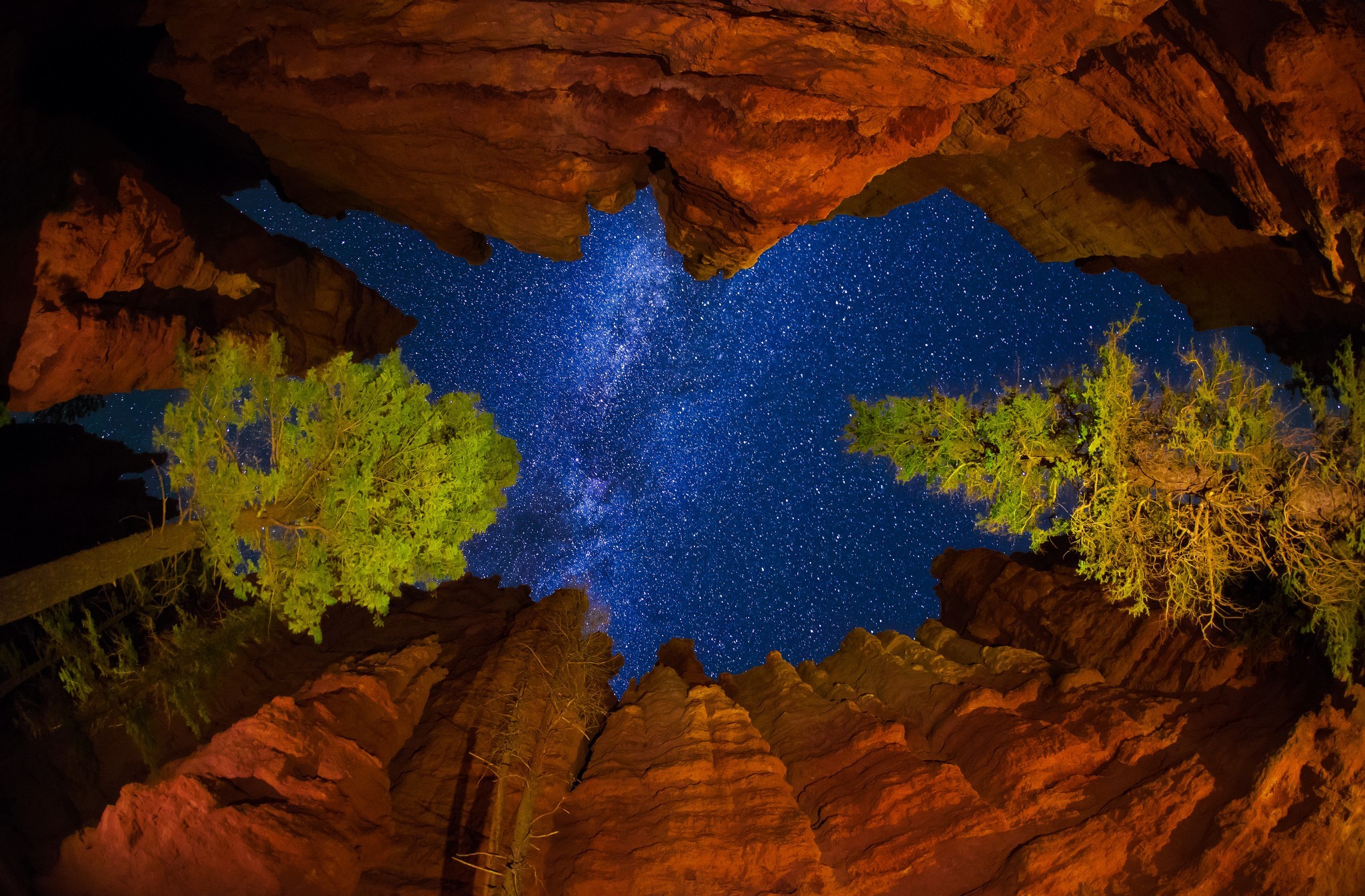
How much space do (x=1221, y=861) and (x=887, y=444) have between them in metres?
12.4

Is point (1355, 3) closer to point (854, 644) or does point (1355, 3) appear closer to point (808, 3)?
point (808, 3)

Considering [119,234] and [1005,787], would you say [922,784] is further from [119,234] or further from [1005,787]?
[119,234]

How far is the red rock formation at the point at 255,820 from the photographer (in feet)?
27.5

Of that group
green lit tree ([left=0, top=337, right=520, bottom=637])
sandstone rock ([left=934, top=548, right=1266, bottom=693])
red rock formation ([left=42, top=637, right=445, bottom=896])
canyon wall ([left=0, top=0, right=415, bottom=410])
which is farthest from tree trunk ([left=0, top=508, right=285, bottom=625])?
sandstone rock ([left=934, top=548, right=1266, bottom=693])

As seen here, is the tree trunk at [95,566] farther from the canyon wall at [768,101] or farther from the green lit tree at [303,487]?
the canyon wall at [768,101]

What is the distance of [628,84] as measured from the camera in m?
10.4

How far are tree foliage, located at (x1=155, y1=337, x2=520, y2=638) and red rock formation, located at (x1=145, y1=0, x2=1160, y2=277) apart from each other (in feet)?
15.3

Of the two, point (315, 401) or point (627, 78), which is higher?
point (627, 78)

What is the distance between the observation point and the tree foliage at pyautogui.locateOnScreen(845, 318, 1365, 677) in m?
11.9

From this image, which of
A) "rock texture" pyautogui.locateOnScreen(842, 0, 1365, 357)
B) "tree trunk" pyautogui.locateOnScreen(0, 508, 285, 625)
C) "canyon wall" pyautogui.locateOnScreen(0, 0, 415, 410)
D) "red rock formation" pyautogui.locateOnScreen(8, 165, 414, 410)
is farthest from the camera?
"red rock formation" pyautogui.locateOnScreen(8, 165, 414, 410)

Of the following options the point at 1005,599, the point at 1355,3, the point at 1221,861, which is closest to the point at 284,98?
the point at 1355,3

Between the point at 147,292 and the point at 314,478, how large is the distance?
18.3 ft

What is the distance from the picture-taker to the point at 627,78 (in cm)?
1031

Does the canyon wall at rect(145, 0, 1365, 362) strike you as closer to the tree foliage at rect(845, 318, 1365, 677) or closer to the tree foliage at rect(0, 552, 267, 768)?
the tree foliage at rect(845, 318, 1365, 677)
